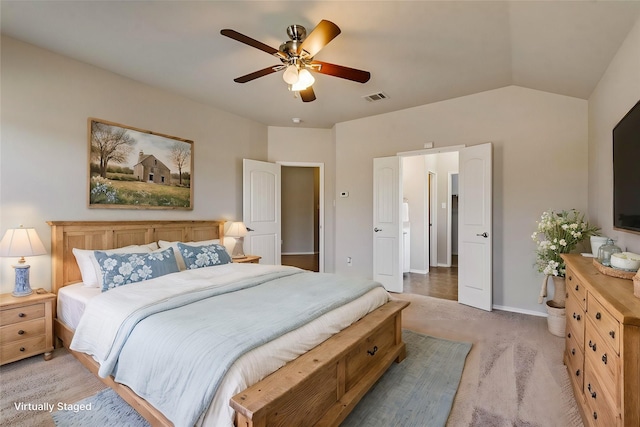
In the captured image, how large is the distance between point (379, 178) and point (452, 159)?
2679 millimetres

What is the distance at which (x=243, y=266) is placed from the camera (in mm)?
3139

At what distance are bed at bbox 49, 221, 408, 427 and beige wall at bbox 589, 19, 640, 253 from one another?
6.05ft

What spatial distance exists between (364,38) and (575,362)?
2.84m

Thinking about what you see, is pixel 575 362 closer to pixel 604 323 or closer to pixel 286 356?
pixel 604 323

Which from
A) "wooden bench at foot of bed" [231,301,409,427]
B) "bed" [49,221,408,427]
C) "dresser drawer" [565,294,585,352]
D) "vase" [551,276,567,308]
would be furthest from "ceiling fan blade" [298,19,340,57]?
"vase" [551,276,567,308]

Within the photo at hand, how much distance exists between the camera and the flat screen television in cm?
176

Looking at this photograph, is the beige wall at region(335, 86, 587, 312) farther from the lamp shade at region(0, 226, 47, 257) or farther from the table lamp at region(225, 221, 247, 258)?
the lamp shade at region(0, 226, 47, 257)

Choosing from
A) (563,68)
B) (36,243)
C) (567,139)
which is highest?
(563,68)

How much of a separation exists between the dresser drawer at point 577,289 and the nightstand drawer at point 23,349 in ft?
12.7

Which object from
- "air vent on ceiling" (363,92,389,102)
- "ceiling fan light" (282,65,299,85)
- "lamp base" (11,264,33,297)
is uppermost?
"air vent on ceiling" (363,92,389,102)

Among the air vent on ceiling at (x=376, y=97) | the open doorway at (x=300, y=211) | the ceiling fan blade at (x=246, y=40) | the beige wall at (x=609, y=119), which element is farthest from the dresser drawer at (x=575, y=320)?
the open doorway at (x=300, y=211)

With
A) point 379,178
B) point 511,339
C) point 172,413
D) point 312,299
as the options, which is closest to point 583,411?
point 511,339

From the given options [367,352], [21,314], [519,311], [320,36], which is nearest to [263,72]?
[320,36]

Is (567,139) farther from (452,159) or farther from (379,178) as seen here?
(452,159)
